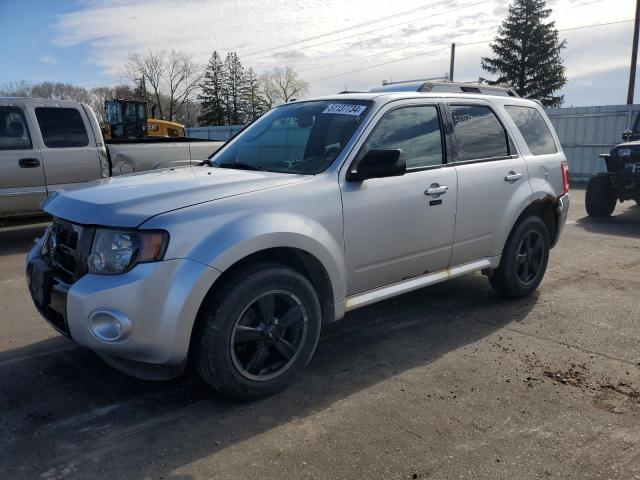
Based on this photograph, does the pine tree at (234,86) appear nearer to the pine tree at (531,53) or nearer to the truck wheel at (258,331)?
the pine tree at (531,53)

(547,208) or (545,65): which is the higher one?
(545,65)

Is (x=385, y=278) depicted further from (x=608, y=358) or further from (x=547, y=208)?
(x=547, y=208)

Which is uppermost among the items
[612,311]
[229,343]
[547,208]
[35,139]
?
[35,139]

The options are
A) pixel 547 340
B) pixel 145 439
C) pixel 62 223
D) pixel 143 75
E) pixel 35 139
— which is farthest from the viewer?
pixel 143 75

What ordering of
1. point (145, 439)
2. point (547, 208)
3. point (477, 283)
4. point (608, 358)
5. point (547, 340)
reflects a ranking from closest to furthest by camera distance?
point (145, 439), point (608, 358), point (547, 340), point (547, 208), point (477, 283)

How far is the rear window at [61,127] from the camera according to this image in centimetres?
779

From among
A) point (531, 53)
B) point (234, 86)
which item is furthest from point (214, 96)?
point (531, 53)

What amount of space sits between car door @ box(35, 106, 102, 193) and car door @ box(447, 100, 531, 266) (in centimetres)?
576

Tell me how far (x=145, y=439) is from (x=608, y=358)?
3.17 m

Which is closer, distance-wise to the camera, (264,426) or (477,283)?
(264,426)

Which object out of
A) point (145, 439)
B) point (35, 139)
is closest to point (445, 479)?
point (145, 439)

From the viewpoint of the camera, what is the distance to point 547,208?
17.5ft

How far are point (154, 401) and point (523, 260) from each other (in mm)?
3480

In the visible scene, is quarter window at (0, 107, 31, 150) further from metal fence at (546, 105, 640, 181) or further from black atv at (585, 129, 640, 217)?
metal fence at (546, 105, 640, 181)
